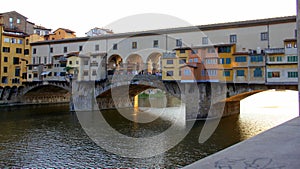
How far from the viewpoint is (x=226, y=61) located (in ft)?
99.9

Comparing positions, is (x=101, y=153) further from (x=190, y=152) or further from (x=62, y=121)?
(x=62, y=121)

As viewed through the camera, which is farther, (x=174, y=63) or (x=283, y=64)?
(x=174, y=63)

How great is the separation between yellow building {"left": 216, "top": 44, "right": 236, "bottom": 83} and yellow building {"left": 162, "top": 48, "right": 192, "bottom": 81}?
12.9ft

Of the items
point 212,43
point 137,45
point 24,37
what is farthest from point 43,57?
point 212,43

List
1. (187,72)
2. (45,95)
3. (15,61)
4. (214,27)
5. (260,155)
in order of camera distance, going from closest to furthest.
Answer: (260,155)
(187,72)
(214,27)
(15,61)
(45,95)

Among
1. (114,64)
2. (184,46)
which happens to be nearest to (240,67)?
(184,46)

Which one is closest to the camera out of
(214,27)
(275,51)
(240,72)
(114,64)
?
(275,51)

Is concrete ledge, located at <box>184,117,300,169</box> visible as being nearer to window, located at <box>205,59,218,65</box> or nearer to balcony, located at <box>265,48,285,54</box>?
balcony, located at <box>265,48,285,54</box>

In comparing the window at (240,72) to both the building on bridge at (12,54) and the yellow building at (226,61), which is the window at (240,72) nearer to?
the yellow building at (226,61)

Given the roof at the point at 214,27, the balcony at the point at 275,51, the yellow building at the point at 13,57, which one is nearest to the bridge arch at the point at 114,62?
the roof at the point at 214,27

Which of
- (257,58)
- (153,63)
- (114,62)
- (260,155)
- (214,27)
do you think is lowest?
(260,155)

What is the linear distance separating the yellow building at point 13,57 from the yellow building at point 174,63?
33124 mm

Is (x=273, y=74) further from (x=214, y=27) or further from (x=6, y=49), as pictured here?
(x=6, y=49)

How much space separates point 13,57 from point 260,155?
55854 mm
